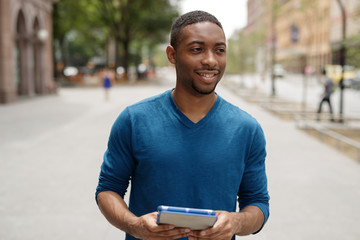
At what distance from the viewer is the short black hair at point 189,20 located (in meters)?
2.04

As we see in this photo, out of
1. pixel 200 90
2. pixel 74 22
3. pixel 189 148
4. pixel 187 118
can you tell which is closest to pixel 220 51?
pixel 200 90

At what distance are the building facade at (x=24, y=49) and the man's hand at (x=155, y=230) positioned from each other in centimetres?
2265

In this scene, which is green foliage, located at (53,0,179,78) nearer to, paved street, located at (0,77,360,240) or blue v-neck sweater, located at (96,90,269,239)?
paved street, located at (0,77,360,240)

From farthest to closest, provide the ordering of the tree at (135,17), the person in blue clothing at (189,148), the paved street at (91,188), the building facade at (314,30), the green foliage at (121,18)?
1. the building facade at (314,30)
2. the tree at (135,17)
3. the green foliage at (121,18)
4. the paved street at (91,188)
5. the person in blue clothing at (189,148)

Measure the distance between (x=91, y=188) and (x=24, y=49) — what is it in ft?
73.3

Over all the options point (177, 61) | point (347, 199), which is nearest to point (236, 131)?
point (177, 61)

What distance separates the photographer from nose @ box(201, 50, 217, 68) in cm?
201

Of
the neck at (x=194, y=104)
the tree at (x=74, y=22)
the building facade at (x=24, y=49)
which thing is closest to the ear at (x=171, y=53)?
the neck at (x=194, y=104)

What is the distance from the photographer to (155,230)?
176 centimetres

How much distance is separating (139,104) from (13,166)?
285 inches

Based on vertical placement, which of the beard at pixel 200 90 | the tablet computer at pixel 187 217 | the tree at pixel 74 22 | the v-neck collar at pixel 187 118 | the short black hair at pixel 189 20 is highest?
the tree at pixel 74 22

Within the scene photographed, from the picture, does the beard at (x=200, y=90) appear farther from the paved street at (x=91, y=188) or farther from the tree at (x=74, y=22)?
the tree at (x=74, y=22)

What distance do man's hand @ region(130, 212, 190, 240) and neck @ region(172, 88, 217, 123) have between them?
49cm

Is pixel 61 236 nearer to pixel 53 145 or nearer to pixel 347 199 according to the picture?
pixel 347 199
